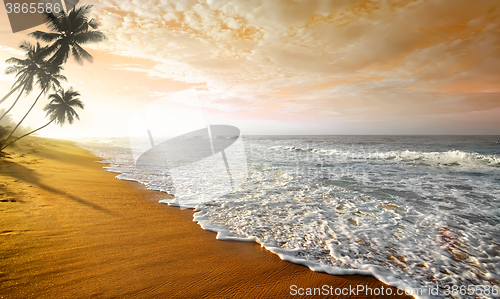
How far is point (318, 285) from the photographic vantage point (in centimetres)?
271

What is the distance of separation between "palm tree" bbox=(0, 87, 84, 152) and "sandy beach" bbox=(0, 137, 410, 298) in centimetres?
3195

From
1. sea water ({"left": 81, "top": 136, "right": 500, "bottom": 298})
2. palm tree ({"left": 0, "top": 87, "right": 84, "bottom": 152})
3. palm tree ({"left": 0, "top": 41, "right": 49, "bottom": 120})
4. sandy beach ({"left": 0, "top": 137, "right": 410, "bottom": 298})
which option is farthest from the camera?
palm tree ({"left": 0, "top": 87, "right": 84, "bottom": 152})

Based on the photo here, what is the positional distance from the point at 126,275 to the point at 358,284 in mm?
3111

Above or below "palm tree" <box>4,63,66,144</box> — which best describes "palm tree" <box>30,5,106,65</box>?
above

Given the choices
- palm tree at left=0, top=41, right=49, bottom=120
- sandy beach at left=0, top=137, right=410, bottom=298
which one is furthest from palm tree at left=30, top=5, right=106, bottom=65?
sandy beach at left=0, top=137, right=410, bottom=298

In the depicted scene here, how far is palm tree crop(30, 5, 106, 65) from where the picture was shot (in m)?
19.1

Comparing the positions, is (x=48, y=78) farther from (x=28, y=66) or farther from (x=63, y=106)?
(x=63, y=106)

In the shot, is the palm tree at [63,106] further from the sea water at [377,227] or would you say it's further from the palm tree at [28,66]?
the sea water at [377,227]

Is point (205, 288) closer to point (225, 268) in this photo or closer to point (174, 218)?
point (225, 268)

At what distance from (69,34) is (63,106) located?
13389 millimetres

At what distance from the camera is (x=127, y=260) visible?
2.98 metres

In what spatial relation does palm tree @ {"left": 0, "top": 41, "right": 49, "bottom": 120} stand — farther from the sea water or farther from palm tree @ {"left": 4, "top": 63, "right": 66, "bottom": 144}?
the sea water

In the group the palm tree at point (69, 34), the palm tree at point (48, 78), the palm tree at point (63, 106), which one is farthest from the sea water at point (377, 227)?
the palm tree at point (63, 106)

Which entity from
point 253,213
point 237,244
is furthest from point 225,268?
point 253,213
